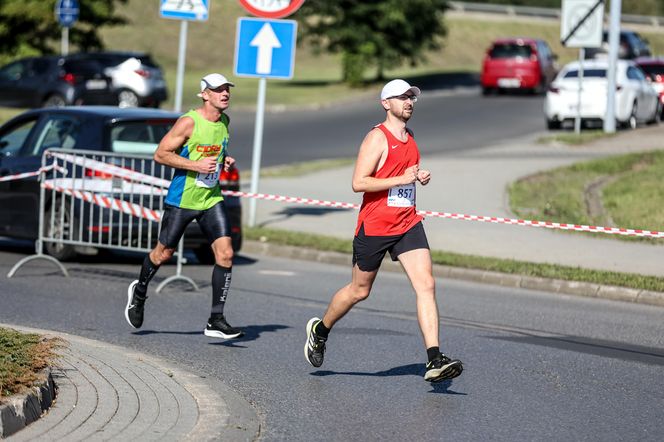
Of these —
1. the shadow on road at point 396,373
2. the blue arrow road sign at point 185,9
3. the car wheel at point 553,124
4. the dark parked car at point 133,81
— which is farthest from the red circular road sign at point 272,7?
the dark parked car at point 133,81

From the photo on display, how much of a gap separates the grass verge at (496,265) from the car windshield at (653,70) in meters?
23.6

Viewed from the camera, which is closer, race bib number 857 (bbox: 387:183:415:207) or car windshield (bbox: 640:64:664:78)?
race bib number 857 (bbox: 387:183:415:207)

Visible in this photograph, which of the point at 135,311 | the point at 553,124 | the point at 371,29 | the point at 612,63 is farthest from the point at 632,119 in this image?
the point at 135,311

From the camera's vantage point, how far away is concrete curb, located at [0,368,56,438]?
21.4 feet

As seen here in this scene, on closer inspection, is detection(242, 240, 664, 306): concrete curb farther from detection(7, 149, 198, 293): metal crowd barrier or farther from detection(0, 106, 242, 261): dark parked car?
detection(7, 149, 198, 293): metal crowd barrier

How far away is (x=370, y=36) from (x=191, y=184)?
42.3m

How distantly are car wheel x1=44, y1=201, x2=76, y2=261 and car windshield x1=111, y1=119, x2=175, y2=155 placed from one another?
0.84m

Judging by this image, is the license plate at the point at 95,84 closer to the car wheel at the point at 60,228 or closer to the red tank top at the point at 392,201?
the car wheel at the point at 60,228

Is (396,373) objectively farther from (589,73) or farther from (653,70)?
(653,70)

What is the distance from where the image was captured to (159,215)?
14.1m

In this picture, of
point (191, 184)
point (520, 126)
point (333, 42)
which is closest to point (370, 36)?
point (333, 42)

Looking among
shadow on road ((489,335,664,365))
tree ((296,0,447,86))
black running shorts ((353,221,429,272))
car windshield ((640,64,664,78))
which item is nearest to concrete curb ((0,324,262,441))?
black running shorts ((353,221,429,272))

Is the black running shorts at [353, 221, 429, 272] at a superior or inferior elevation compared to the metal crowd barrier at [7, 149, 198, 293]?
superior

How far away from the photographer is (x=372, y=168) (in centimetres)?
876
